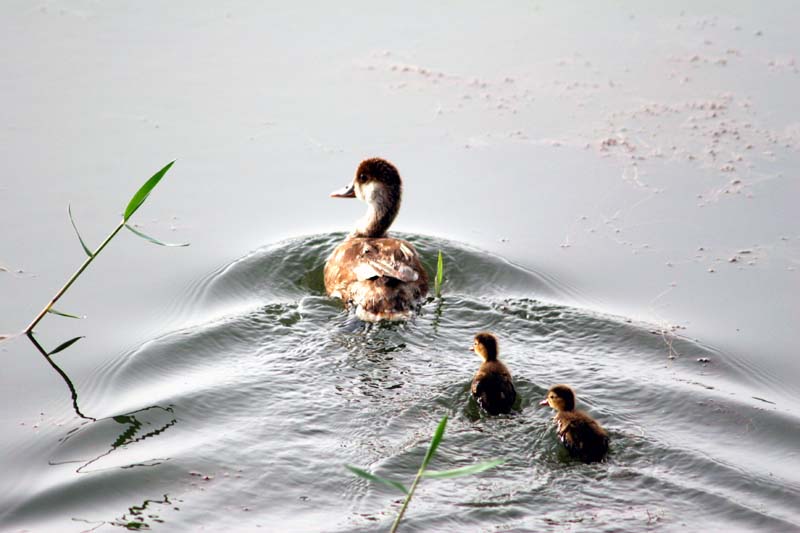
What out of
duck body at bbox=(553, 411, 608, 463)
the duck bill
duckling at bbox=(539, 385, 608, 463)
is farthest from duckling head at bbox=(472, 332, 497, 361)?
the duck bill

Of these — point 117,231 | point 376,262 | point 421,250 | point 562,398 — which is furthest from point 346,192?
point 562,398

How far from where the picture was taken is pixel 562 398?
7.06 metres

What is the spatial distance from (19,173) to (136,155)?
1.01 metres

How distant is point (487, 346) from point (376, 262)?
5.33ft

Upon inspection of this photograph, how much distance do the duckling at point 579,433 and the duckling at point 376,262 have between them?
190 centimetres

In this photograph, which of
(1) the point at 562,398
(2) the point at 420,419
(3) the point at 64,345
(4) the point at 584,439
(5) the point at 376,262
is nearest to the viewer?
(4) the point at 584,439

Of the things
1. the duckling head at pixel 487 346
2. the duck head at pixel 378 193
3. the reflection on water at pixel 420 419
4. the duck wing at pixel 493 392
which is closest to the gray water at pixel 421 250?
the reflection on water at pixel 420 419

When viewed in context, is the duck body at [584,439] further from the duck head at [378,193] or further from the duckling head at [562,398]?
the duck head at [378,193]

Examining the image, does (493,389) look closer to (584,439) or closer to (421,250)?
(584,439)

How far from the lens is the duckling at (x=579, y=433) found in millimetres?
6789

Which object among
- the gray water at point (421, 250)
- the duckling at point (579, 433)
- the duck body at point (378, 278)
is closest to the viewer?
the gray water at point (421, 250)

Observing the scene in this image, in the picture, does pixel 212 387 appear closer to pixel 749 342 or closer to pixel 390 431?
pixel 390 431

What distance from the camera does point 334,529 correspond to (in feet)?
19.9

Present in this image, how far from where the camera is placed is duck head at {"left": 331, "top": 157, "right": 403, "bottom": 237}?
30.9 ft
